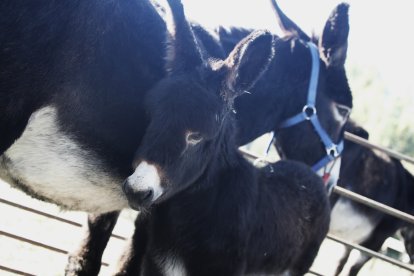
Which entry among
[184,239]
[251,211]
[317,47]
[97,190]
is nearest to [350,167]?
[317,47]

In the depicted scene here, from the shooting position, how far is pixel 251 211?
300cm

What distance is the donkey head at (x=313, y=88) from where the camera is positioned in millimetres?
3797

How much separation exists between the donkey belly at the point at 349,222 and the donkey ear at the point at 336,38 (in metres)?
2.22

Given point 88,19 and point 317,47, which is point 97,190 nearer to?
point 88,19

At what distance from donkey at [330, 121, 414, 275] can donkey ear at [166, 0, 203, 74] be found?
3.41 meters

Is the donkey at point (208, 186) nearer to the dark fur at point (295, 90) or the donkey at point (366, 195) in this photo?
the dark fur at point (295, 90)

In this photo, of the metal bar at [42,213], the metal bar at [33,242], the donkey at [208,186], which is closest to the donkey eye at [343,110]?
the donkey at [208,186]

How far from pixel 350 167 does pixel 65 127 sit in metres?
3.96

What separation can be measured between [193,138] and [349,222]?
3.88 m

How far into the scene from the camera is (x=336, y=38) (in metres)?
3.79

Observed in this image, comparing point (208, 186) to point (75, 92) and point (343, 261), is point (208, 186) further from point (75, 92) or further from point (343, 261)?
point (343, 261)

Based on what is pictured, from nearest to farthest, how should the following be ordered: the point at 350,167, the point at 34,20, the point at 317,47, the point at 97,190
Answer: the point at 34,20
the point at 97,190
the point at 317,47
the point at 350,167

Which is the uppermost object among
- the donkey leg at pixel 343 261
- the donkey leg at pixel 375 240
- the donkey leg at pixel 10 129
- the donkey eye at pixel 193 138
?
the donkey leg at pixel 10 129

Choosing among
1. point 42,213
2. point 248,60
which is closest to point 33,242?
point 42,213
